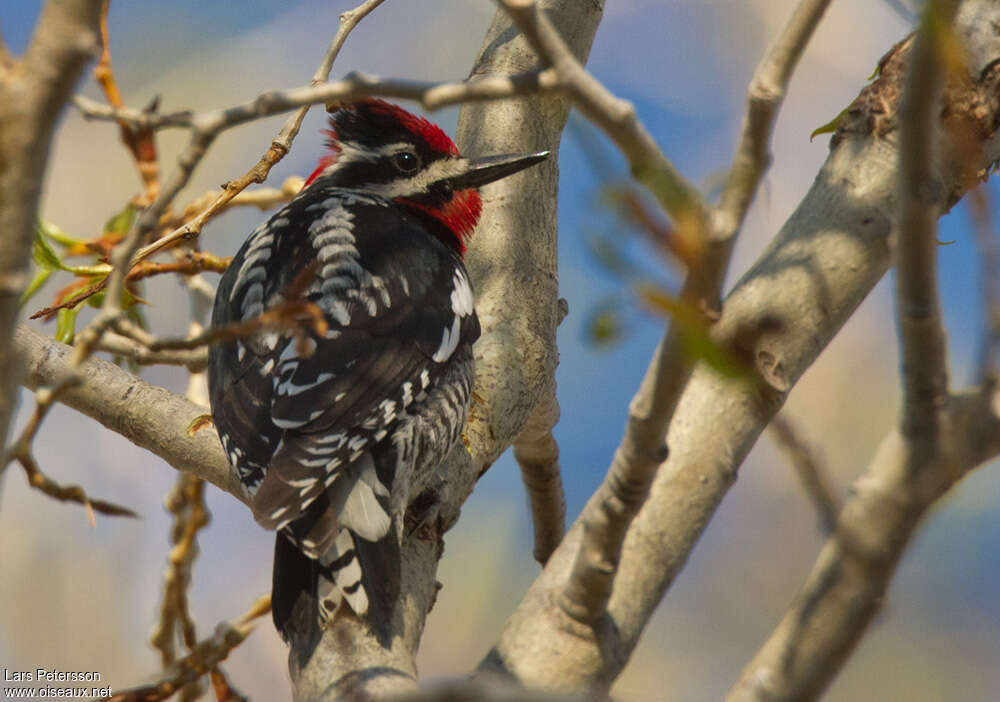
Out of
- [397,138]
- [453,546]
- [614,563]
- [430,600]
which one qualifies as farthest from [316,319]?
[453,546]

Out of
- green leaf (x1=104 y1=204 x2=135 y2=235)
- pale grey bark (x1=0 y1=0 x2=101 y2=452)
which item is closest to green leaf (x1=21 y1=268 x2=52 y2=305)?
green leaf (x1=104 y1=204 x2=135 y2=235)

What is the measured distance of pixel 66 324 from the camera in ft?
9.75

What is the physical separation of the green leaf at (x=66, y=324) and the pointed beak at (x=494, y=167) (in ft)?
4.05

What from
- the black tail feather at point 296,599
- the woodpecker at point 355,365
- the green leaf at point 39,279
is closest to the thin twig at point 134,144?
the woodpecker at point 355,365

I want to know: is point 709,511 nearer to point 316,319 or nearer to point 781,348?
point 781,348

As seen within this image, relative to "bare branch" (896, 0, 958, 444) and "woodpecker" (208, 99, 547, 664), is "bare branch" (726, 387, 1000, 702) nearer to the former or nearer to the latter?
"bare branch" (896, 0, 958, 444)

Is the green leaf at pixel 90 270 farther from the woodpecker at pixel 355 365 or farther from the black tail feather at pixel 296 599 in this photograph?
the black tail feather at pixel 296 599

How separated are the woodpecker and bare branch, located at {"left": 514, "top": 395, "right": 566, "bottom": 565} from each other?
2.49 ft

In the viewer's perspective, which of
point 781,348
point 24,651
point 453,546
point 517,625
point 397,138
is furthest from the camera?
point 453,546

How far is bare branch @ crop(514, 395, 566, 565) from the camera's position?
3.88m

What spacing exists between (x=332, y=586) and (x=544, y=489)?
5.93 feet

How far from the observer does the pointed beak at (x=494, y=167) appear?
3.35 meters

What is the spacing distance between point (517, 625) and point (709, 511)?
38 centimetres

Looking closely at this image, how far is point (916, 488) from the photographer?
110 cm
